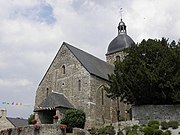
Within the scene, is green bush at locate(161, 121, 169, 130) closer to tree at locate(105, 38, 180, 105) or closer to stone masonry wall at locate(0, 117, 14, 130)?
tree at locate(105, 38, 180, 105)

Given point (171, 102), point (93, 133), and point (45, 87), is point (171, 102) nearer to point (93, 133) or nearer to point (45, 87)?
point (93, 133)

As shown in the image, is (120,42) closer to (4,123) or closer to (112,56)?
(112,56)

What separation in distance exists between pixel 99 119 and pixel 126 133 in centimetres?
805

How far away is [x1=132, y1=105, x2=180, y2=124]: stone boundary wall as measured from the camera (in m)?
24.8

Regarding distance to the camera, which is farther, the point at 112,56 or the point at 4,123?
the point at 112,56

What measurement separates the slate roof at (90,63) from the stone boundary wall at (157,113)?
6975 mm

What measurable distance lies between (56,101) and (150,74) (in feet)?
31.0

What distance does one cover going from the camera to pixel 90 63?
33.0 m

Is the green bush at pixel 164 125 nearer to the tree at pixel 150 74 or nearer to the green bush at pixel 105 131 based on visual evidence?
the tree at pixel 150 74

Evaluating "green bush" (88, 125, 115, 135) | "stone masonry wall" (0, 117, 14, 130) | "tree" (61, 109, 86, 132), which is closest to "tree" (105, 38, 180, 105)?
"tree" (61, 109, 86, 132)

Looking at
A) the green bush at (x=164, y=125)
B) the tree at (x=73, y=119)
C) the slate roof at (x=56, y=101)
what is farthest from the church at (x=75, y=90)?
the green bush at (x=164, y=125)

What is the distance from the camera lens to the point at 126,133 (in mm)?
21828

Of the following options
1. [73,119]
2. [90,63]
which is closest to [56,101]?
[73,119]

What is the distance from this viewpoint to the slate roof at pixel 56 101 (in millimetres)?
28062
